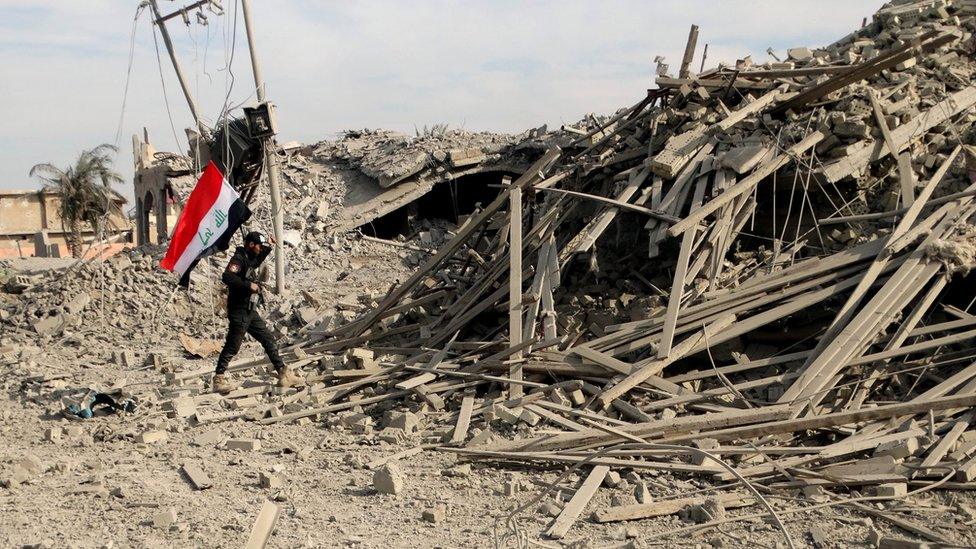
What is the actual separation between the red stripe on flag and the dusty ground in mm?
2963

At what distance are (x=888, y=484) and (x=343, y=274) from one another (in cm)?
1139

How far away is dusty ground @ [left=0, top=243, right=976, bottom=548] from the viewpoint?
18.0ft

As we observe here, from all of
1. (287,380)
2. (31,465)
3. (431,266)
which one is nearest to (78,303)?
(287,380)

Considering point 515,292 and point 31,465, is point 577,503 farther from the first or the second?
point 31,465

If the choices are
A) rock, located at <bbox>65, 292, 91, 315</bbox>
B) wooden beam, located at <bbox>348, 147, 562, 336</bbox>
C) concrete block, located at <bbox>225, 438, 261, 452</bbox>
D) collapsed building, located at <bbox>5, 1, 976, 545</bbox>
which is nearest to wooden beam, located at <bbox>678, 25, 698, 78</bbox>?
collapsed building, located at <bbox>5, 1, 976, 545</bbox>

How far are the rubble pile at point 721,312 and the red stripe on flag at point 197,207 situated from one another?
1.99 m

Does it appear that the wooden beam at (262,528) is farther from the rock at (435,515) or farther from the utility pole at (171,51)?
the utility pole at (171,51)

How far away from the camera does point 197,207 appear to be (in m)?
11.7

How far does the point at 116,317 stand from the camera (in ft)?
45.0

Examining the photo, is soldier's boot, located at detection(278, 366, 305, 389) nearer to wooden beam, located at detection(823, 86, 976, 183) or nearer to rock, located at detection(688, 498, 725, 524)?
rock, located at detection(688, 498, 725, 524)

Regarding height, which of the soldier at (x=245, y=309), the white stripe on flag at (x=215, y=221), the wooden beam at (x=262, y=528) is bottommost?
the wooden beam at (x=262, y=528)

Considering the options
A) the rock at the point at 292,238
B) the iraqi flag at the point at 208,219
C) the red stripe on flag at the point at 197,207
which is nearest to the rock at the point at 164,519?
the iraqi flag at the point at 208,219

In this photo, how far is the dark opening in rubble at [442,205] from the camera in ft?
62.5

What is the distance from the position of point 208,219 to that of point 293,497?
19.9 feet
